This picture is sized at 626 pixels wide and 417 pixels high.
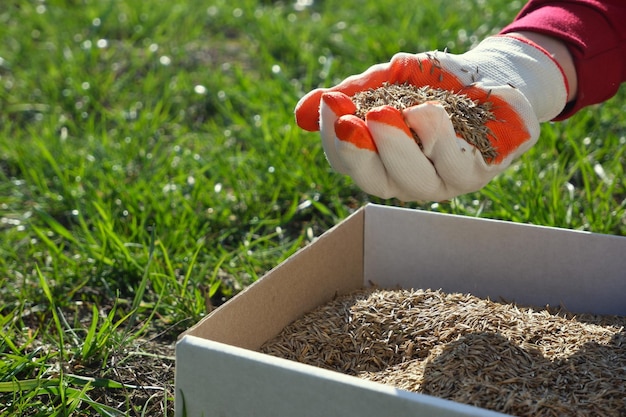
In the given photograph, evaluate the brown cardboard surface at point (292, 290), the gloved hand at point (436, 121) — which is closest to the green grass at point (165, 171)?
the brown cardboard surface at point (292, 290)

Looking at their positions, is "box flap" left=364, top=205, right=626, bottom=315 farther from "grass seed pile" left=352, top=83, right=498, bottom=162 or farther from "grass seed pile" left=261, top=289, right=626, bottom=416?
"grass seed pile" left=352, top=83, right=498, bottom=162

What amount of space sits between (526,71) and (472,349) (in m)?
0.61

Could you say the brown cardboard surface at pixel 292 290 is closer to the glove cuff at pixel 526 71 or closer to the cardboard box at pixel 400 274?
the cardboard box at pixel 400 274

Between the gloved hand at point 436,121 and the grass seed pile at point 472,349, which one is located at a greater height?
the gloved hand at point 436,121

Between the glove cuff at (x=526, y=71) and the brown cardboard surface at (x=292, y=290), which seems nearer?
A: the brown cardboard surface at (x=292, y=290)

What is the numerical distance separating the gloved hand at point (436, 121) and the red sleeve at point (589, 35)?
0.08 meters

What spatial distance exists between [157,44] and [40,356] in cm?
220

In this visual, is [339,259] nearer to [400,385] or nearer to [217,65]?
[400,385]

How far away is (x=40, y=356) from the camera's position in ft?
6.20

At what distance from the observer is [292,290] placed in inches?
68.6

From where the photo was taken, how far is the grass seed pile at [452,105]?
154cm

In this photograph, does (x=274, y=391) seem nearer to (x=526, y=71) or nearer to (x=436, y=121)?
(x=436, y=121)

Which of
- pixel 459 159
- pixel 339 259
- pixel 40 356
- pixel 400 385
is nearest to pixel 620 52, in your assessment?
pixel 459 159

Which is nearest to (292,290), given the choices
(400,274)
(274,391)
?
(400,274)
